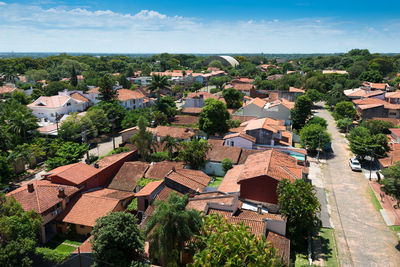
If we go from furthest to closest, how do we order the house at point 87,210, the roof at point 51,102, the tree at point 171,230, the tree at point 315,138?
the roof at point 51,102
the tree at point 315,138
the house at point 87,210
the tree at point 171,230

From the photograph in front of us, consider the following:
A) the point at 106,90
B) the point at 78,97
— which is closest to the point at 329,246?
the point at 106,90

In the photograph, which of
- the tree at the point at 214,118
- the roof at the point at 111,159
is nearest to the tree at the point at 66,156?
the roof at the point at 111,159

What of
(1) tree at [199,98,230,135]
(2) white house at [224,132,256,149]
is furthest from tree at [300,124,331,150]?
(1) tree at [199,98,230,135]

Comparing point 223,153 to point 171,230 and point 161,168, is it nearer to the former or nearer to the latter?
point 161,168

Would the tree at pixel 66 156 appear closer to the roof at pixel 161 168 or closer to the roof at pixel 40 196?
the roof at pixel 40 196

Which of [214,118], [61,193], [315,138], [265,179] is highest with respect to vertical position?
[214,118]
